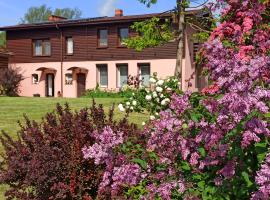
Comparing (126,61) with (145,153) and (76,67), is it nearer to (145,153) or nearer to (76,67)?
(76,67)

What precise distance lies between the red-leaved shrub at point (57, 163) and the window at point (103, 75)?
3527cm

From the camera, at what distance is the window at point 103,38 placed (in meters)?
41.3

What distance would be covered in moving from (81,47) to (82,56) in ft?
2.45

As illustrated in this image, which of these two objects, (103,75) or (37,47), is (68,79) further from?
(37,47)

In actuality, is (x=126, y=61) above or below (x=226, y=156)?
above

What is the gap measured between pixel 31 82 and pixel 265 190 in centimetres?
4222

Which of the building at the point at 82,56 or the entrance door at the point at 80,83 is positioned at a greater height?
the building at the point at 82,56

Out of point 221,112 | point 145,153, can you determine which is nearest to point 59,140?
point 145,153

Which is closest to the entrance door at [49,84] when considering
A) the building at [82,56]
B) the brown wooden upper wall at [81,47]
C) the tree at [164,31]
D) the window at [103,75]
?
the building at [82,56]

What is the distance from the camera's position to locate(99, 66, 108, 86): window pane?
41.1 metres

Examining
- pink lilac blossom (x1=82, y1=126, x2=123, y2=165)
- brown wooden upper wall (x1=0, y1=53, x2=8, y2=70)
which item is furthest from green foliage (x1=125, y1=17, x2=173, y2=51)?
brown wooden upper wall (x1=0, y1=53, x2=8, y2=70)

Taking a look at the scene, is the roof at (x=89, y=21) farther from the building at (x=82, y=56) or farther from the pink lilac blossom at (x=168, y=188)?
the pink lilac blossom at (x=168, y=188)

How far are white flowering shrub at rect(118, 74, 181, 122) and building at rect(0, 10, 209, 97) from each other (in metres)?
25.3

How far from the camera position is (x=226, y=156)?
3.74 m
